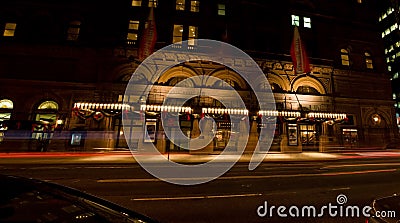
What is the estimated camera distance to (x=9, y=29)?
2106 centimetres

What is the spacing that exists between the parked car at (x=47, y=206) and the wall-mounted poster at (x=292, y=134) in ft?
76.2

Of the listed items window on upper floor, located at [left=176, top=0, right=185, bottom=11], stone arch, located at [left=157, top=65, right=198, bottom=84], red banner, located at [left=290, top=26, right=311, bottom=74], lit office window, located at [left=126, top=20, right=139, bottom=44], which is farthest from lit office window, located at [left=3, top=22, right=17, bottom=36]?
red banner, located at [left=290, top=26, right=311, bottom=74]

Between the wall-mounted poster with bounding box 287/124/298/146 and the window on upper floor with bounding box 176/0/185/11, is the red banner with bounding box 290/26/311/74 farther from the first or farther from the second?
the window on upper floor with bounding box 176/0/185/11

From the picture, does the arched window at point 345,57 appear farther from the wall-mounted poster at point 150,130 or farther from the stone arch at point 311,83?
the wall-mounted poster at point 150,130

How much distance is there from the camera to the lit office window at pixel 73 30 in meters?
21.8

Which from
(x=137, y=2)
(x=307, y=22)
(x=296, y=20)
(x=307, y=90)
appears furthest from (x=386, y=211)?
(x=307, y=22)

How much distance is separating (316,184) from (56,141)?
2130 centimetres

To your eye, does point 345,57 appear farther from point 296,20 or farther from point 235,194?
point 235,194

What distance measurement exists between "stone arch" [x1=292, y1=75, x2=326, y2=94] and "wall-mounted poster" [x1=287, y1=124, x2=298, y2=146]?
514 centimetres

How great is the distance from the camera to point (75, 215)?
177 centimetres

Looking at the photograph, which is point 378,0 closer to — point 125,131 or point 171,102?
point 171,102

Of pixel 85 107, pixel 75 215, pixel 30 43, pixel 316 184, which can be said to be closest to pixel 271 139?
pixel 316 184

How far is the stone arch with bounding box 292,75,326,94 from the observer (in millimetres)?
23909

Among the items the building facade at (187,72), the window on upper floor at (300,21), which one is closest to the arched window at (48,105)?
the building facade at (187,72)
